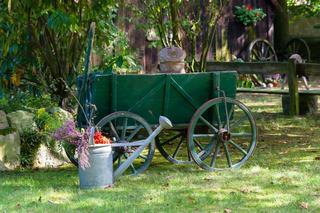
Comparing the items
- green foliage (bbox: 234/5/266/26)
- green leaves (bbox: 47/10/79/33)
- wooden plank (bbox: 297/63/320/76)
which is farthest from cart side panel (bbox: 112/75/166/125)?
green foliage (bbox: 234/5/266/26)

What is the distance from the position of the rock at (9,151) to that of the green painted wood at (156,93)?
0.93 metres

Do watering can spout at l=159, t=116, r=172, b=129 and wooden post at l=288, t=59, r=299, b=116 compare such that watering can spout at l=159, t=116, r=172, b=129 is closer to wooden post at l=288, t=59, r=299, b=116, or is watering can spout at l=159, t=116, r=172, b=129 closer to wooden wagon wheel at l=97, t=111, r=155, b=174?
wooden wagon wheel at l=97, t=111, r=155, b=174

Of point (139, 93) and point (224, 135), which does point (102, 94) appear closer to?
point (139, 93)

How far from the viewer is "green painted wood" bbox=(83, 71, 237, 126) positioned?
6461mm

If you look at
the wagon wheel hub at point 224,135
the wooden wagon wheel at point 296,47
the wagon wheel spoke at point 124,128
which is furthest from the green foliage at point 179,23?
the wooden wagon wheel at point 296,47

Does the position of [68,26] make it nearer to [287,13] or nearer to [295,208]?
[295,208]

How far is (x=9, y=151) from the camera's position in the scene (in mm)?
6871

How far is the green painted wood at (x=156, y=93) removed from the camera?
6461 mm

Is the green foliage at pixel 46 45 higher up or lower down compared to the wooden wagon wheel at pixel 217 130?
higher up

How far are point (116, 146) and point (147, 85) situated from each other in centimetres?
73

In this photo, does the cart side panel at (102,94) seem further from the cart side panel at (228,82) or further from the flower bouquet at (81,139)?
the cart side panel at (228,82)

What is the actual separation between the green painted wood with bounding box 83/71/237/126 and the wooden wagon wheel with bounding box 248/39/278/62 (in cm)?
1027

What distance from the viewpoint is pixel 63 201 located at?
543 centimetres

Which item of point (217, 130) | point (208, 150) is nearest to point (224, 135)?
point (217, 130)
